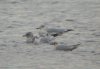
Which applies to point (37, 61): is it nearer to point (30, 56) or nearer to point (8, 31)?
point (30, 56)

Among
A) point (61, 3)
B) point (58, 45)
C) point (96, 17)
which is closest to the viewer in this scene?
point (58, 45)

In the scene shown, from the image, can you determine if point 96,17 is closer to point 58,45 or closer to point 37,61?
point 58,45

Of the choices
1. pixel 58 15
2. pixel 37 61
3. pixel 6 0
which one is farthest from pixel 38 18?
pixel 37 61

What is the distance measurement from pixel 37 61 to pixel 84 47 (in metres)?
0.79

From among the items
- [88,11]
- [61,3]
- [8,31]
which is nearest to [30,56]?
[8,31]

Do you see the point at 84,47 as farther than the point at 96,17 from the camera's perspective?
No

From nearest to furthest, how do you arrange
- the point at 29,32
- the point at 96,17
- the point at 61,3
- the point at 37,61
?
the point at 37,61, the point at 29,32, the point at 96,17, the point at 61,3

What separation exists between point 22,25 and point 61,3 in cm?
173

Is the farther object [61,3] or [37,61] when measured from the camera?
[61,3]

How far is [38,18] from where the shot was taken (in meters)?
7.13

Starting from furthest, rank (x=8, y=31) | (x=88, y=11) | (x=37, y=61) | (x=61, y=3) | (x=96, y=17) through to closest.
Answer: (x=61, y=3) → (x=88, y=11) → (x=96, y=17) → (x=8, y=31) → (x=37, y=61)

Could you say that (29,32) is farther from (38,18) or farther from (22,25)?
(38,18)

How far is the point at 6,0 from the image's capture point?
8.69 meters

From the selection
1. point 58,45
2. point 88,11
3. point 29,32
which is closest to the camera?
point 58,45
